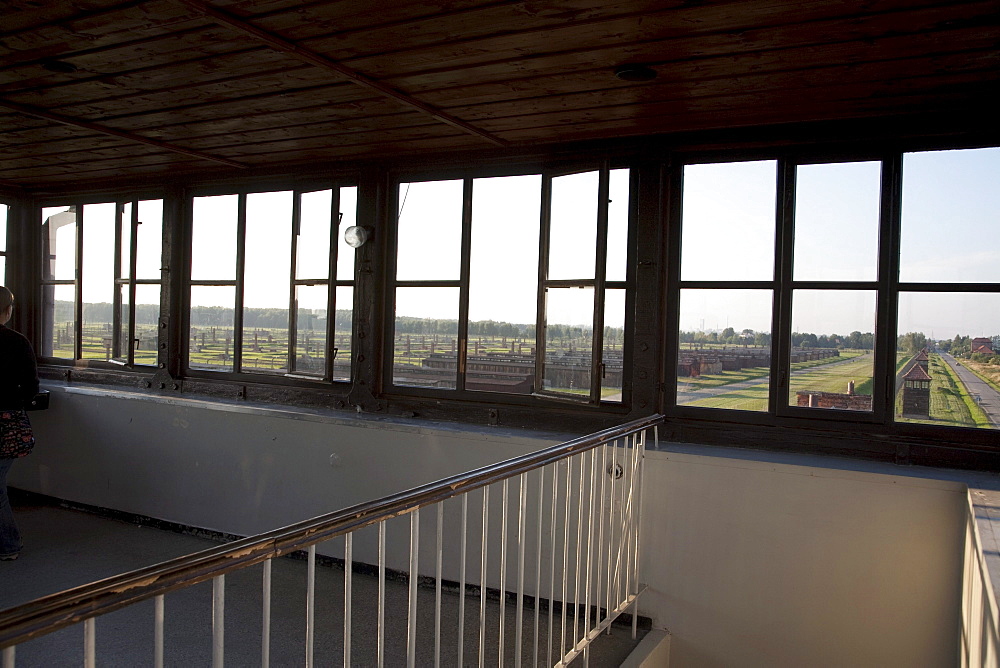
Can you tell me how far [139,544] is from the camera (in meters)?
4.91

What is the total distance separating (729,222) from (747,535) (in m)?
1.60

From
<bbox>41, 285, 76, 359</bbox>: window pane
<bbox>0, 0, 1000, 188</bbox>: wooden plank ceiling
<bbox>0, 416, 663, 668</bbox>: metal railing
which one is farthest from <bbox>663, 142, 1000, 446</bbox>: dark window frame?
<bbox>41, 285, 76, 359</bbox>: window pane

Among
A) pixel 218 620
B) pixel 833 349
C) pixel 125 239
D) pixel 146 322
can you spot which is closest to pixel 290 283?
pixel 146 322

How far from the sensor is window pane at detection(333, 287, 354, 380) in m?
5.07

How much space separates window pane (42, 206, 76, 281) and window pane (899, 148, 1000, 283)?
20.7 feet

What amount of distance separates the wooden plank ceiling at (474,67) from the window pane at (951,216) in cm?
26

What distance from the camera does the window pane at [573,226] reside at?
4.19 m

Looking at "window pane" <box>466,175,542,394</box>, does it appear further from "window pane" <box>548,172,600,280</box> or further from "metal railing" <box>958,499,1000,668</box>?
"metal railing" <box>958,499,1000,668</box>

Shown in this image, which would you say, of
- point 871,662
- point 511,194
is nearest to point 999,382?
point 871,662

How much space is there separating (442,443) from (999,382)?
2791mm

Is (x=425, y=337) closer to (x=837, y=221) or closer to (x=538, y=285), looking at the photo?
(x=538, y=285)

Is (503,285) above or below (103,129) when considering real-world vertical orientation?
below

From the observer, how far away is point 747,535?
3.49 meters

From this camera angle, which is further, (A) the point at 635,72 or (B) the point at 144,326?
(B) the point at 144,326
